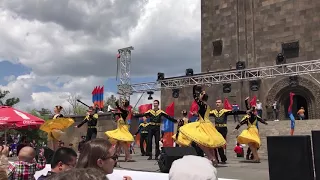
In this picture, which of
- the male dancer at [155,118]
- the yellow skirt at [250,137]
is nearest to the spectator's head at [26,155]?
the male dancer at [155,118]

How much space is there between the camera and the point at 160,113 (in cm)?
1309

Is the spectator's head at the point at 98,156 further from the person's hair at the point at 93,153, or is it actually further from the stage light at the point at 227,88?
the stage light at the point at 227,88

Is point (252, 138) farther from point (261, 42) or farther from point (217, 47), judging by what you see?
point (217, 47)

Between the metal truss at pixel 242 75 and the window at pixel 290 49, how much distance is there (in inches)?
88.7

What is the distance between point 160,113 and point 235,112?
2.90 metres

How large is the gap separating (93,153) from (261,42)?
2760cm

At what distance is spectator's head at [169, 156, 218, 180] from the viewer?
2.96m

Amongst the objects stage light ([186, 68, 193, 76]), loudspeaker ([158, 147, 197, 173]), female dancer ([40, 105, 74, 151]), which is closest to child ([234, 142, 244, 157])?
female dancer ([40, 105, 74, 151])

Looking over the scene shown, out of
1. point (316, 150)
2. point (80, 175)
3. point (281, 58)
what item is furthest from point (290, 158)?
point (281, 58)

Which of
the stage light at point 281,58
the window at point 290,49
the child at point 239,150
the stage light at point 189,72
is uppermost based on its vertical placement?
the window at point 290,49

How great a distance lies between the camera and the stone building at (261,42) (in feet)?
88.1

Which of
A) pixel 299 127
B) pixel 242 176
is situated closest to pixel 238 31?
pixel 299 127

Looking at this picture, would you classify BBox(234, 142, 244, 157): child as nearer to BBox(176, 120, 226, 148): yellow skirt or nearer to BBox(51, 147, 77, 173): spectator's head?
BBox(176, 120, 226, 148): yellow skirt

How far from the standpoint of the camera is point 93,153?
3363 millimetres
